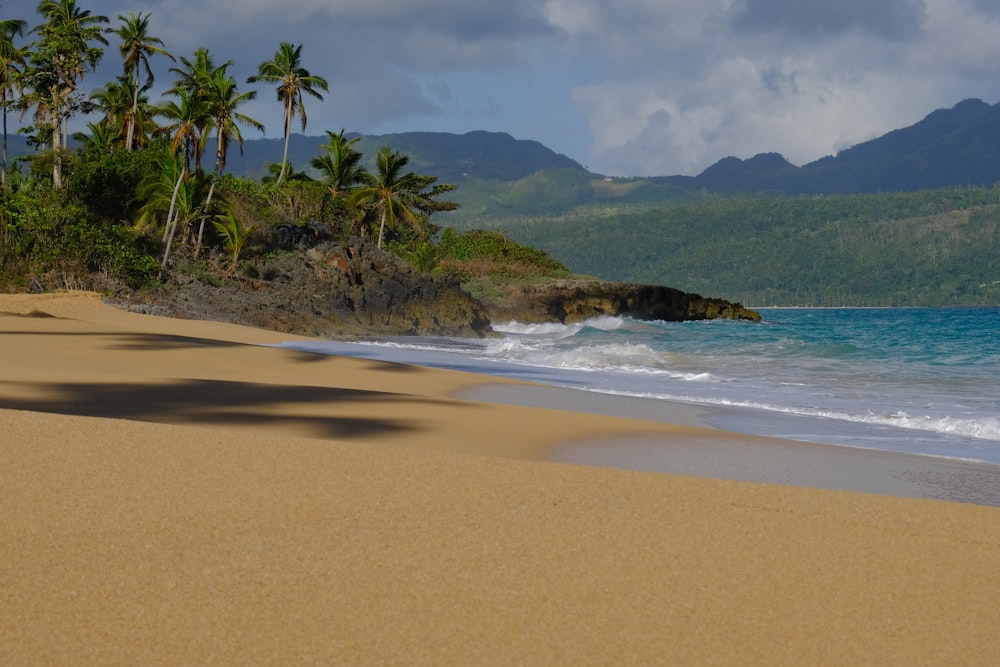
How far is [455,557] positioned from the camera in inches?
165

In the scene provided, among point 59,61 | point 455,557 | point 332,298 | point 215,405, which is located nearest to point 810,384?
point 215,405

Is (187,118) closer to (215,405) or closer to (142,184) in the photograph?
(142,184)

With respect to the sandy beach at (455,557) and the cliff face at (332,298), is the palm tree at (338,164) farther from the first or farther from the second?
the sandy beach at (455,557)

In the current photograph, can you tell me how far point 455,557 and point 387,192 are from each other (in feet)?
170

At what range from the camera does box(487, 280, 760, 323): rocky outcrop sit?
59.8 m

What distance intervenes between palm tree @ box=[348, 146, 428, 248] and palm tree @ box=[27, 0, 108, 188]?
601 inches

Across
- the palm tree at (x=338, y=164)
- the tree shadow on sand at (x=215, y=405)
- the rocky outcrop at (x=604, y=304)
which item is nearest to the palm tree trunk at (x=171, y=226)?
the palm tree at (x=338, y=164)

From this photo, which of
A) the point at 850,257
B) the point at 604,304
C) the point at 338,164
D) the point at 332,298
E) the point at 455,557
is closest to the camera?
the point at 455,557

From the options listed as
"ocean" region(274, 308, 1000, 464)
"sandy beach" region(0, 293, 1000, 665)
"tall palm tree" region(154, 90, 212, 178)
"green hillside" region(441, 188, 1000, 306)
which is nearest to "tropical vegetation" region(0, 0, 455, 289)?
"tall palm tree" region(154, 90, 212, 178)

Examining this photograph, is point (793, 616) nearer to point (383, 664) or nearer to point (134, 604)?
point (383, 664)

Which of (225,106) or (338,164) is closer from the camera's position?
(225,106)

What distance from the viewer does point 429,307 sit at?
39.0m

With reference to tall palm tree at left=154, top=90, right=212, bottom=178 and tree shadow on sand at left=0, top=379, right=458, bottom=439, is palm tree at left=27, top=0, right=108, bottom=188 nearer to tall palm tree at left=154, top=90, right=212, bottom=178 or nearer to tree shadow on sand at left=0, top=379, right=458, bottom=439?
tall palm tree at left=154, top=90, right=212, bottom=178

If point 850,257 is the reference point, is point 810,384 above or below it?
below
